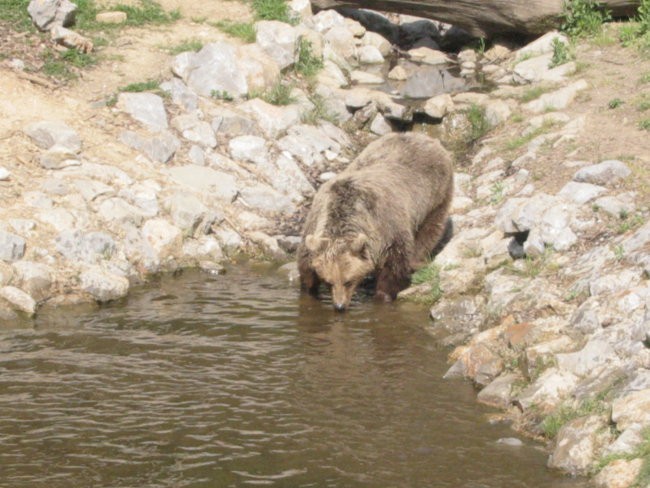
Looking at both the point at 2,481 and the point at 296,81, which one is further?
the point at 296,81

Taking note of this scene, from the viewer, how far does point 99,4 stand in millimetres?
18266

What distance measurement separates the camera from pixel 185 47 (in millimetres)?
17016

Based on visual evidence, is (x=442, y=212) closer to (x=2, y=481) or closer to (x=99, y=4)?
(x=2, y=481)

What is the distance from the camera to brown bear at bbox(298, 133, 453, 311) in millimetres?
11508

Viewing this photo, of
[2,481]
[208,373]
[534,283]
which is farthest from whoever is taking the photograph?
[534,283]

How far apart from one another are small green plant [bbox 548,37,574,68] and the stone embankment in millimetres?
329

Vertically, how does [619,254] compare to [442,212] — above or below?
above

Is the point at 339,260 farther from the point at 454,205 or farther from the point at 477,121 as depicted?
the point at 477,121

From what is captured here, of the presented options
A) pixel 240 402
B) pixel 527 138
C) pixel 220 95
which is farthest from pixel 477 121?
pixel 240 402

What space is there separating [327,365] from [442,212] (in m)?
3.93

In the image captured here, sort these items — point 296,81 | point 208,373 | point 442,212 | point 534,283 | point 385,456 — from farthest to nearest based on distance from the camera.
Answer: point 296,81
point 442,212
point 534,283
point 208,373
point 385,456

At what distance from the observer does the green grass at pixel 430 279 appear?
475 inches

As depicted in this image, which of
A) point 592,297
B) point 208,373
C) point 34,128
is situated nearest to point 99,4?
point 34,128

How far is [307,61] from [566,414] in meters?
10.9
